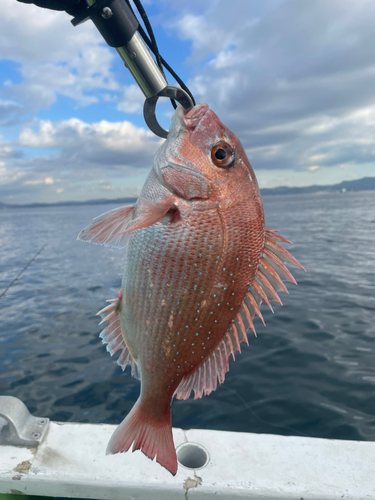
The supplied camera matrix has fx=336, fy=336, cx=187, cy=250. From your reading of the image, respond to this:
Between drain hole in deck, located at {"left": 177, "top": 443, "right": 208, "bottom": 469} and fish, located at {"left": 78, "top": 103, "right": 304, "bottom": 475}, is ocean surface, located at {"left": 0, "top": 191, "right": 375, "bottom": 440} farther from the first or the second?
A: fish, located at {"left": 78, "top": 103, "right": 304, "bottom": 475}

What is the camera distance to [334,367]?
19.9 feet

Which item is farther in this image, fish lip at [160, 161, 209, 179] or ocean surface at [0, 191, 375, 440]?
ocean surface at [0, 191, 375, 440]

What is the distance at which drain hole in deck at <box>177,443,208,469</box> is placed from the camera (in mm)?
2668

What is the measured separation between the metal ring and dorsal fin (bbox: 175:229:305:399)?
2.84 ft

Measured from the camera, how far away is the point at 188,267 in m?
1.78

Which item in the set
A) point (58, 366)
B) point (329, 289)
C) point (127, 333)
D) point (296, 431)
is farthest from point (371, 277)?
point (127, 333)

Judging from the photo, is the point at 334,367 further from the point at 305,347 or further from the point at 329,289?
the point at 329,289

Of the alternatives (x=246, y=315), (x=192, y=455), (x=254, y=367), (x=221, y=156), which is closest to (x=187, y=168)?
(x=221, y=156)

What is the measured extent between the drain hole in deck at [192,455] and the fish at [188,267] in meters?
0.92

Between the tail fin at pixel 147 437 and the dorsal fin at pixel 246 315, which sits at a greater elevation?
the dorsal fin at pixel 246 315

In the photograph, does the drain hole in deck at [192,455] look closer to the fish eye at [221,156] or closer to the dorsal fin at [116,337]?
the dorsal fin at [116,337]

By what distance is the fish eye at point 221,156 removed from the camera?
76.4 inches

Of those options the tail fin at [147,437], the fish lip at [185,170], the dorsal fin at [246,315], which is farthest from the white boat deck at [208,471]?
the fish lip at [185,170]

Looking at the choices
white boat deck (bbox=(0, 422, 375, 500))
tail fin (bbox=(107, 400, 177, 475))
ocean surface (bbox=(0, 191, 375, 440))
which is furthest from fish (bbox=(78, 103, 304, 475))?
ocean surface (bbox=(0, 191, 375, 440))
